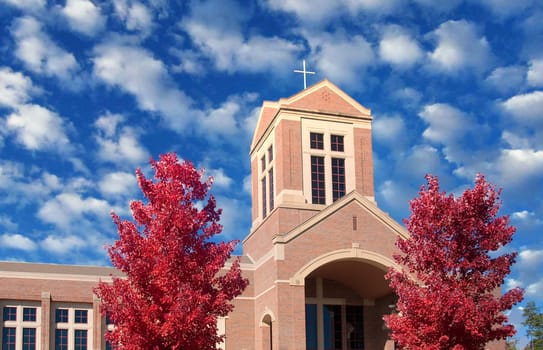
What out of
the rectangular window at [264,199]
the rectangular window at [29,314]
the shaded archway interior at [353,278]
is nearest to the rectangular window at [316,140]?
the rectangular window at [264,199]

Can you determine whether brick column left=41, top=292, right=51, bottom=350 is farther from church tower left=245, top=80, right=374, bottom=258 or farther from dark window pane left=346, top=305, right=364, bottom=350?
dark window pane left=346, top=305, right=364, bottom=350

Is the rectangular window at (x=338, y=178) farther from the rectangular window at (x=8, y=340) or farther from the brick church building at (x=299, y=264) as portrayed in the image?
the rectangular window at (x=8, y=340)

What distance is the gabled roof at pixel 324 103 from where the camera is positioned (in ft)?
127

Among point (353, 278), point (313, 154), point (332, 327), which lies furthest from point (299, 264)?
point (313, 154)

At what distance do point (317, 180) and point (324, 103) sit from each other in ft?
14.1

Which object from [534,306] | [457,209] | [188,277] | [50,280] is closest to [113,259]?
[188,277]

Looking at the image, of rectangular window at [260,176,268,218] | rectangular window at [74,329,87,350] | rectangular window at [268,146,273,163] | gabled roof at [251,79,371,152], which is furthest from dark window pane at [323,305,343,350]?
rectangular window at [74,329,87,350]

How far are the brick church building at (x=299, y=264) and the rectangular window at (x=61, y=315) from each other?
0.05m

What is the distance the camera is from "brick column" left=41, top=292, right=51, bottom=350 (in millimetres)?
34750

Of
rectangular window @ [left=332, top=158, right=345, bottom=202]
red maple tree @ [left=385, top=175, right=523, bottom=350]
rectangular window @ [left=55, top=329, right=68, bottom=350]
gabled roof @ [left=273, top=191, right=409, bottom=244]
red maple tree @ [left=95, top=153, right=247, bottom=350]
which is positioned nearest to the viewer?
red maple tree @ [left=95, top=153, right=247, bottom=350]

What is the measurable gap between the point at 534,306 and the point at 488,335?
7584cm

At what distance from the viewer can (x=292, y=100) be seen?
38.6 m

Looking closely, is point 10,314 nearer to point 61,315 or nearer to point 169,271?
point 61,315

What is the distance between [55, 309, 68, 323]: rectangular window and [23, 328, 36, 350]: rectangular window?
4.12 feet
